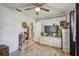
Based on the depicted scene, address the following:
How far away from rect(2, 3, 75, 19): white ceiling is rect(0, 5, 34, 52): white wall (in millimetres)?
86

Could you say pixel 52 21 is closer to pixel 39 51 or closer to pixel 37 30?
pixel 37 30

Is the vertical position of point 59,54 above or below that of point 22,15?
below

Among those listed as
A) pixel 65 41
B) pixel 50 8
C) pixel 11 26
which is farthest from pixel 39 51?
pixel 50 8

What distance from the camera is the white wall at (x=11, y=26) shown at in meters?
1.98

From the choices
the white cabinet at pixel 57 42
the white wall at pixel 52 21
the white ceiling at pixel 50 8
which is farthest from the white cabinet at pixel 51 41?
the white ceiling at pixel 50 8

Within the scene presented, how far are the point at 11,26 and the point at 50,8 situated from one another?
0.78 meters

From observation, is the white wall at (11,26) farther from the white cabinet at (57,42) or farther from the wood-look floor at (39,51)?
the white cabinet at (57,42)

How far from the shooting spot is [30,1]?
1.91 metres

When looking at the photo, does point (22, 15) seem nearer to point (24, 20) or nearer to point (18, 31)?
point (24, 20)

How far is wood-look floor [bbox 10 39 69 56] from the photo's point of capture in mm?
1984

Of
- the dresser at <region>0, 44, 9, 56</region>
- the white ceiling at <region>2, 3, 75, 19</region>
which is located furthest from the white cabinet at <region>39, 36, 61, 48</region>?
the dresser at <region>0, 44, 9, 56</region>

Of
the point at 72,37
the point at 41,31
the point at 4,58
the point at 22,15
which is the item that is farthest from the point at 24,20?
the point at 72,37

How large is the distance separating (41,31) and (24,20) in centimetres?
37

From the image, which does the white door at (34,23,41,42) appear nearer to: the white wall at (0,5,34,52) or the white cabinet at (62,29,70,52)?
the white wall at (0,5,34,52)
